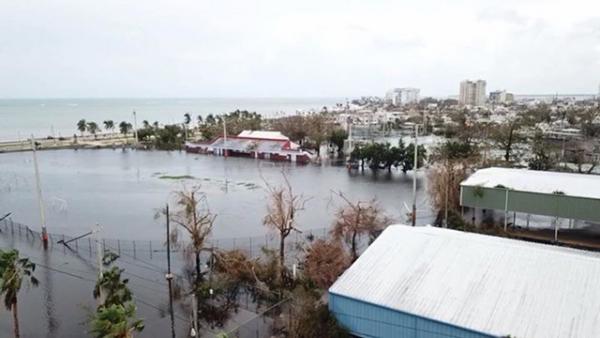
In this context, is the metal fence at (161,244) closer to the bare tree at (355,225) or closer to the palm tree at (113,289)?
the bare tree at (355,225)

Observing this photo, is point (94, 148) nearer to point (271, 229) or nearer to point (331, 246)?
point (271, 229)

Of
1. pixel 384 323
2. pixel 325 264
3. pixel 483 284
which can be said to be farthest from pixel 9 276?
pixel 483 284

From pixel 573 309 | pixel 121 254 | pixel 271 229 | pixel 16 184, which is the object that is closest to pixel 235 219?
pixel 271 229

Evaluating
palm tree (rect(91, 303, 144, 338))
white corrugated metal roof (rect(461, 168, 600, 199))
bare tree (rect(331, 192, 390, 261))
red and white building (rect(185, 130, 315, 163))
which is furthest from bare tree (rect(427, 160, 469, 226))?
red and white building (rect(185, 130, 315, 163))

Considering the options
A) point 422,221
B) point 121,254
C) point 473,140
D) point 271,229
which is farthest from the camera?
point 473,140

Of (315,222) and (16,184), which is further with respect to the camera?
(16,184)

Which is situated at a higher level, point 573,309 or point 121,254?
point 573,309

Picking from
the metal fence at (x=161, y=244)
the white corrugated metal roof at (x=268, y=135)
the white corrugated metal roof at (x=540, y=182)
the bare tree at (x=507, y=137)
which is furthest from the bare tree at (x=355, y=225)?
the white corrugated metal roof at (x=268, y=135)

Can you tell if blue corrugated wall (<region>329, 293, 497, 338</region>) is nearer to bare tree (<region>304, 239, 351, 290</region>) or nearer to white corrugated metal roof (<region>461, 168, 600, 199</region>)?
bare tree (<region>304, 239, 351, 290</region>)
